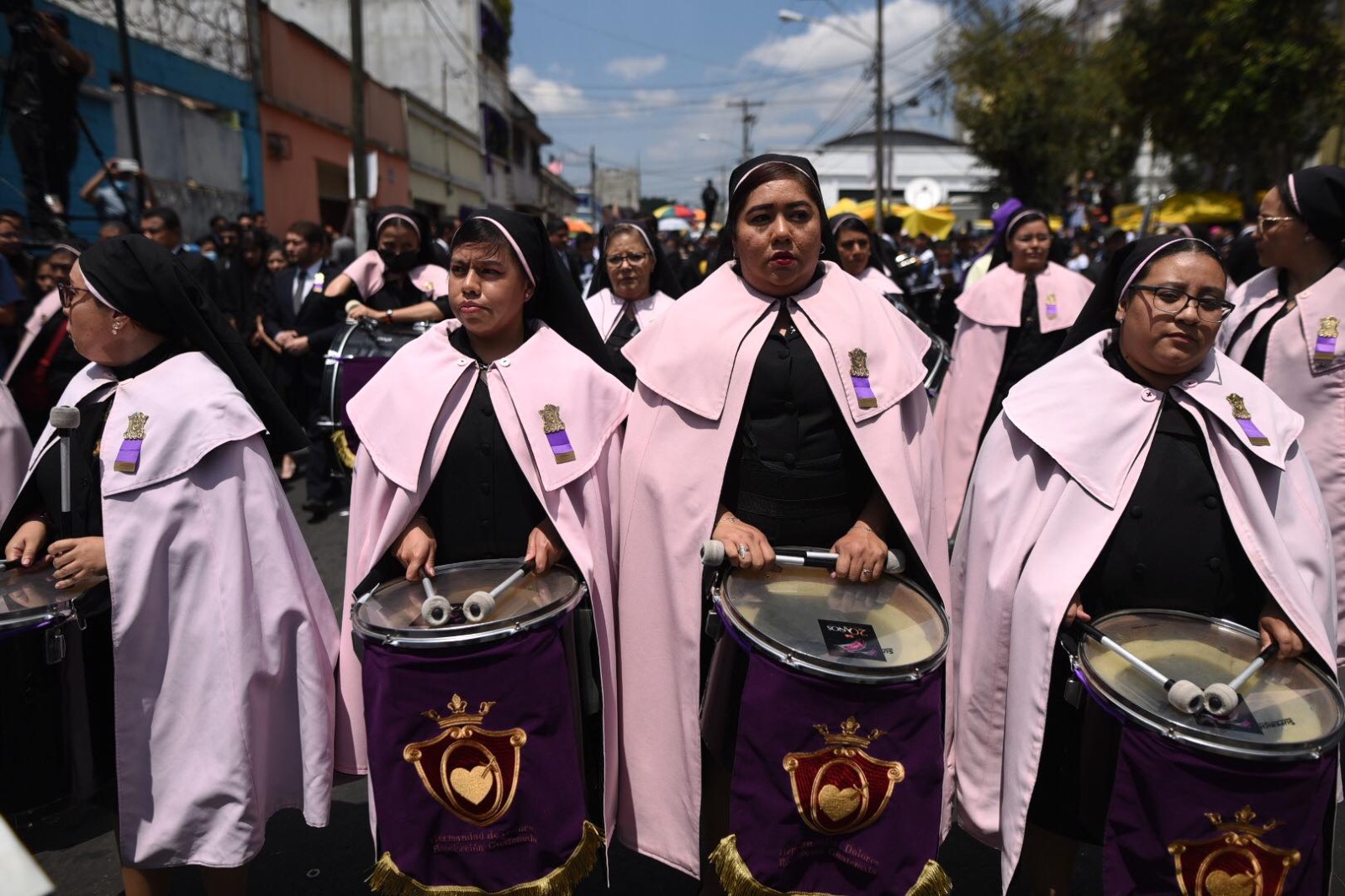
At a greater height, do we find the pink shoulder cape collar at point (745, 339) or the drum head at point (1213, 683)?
the pink shoulder cape collar at point (745, 339)

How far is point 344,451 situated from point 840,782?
12.7ft

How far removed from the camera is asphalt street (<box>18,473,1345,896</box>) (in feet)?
10.9

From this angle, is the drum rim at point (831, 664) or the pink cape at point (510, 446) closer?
the drum rim at point (831, 664)

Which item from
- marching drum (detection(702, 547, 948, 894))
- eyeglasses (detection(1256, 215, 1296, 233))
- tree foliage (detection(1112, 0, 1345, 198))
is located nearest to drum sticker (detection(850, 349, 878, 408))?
marching drum (detection(702, 547, 948, 894))

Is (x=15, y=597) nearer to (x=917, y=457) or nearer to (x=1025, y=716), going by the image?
(x=917, y=457)

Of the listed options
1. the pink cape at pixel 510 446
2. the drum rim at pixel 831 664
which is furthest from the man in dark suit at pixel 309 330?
the drum rim at pixel 831 664

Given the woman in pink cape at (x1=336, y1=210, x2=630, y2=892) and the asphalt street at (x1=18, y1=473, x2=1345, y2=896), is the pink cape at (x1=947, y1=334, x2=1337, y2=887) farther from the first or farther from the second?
the woman in pink cape at (x1=336, y1=210, x2=630, y2=892)

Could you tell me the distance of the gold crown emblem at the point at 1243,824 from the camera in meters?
2.09

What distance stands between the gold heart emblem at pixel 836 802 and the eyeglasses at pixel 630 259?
14.4 ft

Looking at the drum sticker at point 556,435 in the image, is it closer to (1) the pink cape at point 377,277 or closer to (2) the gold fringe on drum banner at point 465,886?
(2) the gold fringe on drum banner at point 465,886

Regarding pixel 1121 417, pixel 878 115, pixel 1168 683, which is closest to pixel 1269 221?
pixel 1121 417

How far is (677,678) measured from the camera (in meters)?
2.85

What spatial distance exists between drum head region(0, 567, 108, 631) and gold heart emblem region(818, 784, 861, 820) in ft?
6.80

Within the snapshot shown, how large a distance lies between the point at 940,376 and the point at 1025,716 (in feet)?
13.1
